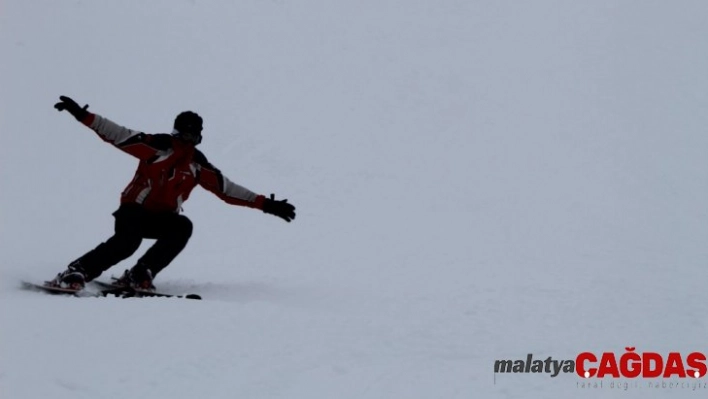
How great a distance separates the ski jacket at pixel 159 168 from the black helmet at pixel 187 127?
0.06 metres

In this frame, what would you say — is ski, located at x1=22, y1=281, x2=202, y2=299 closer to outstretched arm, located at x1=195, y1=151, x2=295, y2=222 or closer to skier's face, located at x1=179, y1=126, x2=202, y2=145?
outstretched arm, located at x1=195, y1=151, x2=295, y2=222

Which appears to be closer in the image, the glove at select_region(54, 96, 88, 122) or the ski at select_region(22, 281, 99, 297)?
the ski at select_region(22, 281, 99, 297)

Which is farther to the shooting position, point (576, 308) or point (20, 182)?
point (20, 182)

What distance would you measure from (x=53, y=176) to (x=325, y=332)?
662 cm

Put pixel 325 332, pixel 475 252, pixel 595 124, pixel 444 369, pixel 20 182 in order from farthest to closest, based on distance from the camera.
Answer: pixel 595 124 → pixel 20 182 → pixel 475 252 → pixel 325 332 → pixel 444 369

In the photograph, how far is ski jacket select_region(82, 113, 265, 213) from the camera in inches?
235

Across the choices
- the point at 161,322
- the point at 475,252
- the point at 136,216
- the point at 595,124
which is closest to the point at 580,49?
the point at 595,124

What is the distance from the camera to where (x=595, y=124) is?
14094 mm

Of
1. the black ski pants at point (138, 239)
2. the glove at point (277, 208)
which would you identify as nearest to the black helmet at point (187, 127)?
the black ski pants at point (138, 239)

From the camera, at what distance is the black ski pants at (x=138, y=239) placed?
19.5 feet

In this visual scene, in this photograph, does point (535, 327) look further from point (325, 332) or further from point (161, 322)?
point (161, 322)

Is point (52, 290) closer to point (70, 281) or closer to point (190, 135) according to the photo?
point (70, 281)

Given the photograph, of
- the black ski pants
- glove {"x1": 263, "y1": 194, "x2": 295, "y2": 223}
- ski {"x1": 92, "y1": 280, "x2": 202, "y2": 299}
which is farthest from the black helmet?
ski {"x1": 92, "y1": 280, "x2": 202, "y2": 299}

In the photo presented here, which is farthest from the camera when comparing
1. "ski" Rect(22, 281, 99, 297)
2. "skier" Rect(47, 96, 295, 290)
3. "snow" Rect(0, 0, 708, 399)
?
"skier" Rect(47, 96, 295, 290)
